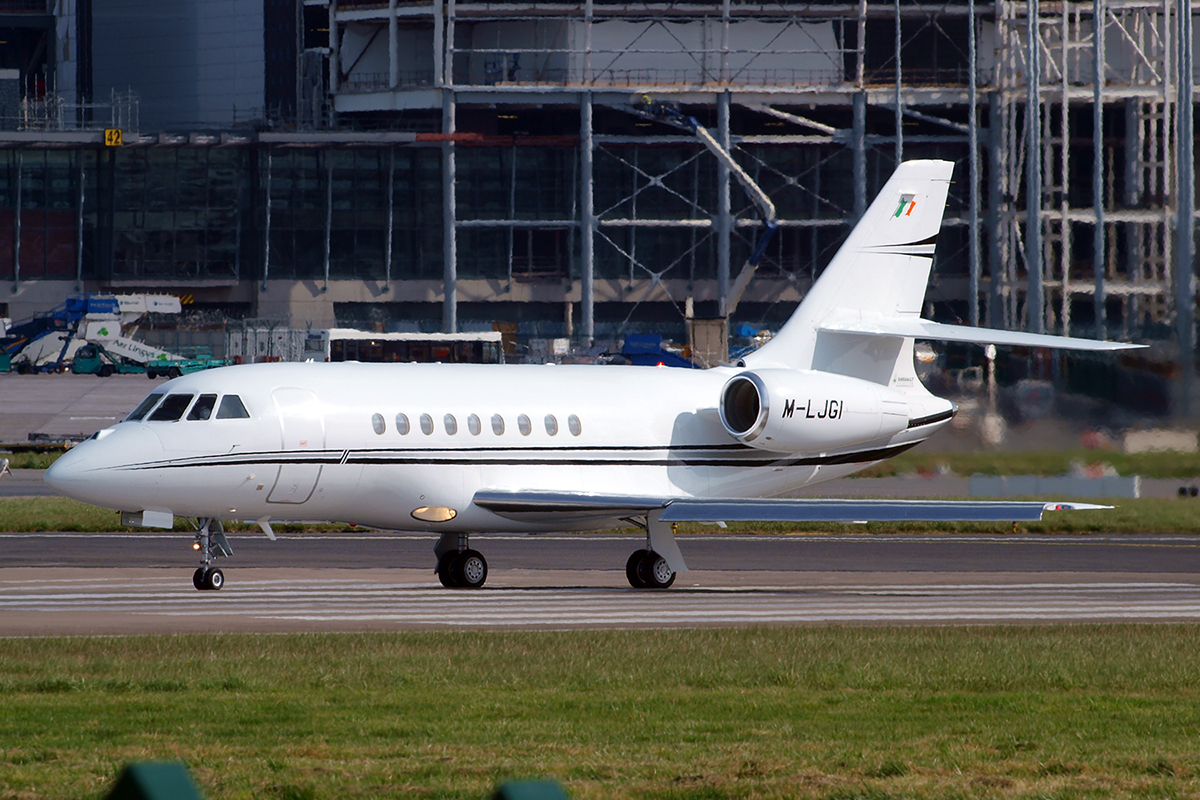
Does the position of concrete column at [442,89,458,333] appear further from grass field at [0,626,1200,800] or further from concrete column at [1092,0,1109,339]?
grass field at [0,626,1200,800]

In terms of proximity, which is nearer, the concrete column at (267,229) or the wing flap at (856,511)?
the wing flap at (856,511)

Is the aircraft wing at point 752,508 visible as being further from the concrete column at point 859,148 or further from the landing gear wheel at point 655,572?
the concrete column at point 859,148

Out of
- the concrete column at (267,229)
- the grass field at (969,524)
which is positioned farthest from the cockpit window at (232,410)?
the concrete column at (267,229)

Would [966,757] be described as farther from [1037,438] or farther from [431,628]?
[1037,438]

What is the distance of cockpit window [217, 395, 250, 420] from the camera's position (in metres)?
24.2

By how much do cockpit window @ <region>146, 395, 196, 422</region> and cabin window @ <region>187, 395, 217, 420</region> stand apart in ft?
0.40

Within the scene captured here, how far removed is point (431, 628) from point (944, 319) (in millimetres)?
85054

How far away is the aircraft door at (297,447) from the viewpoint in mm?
24391

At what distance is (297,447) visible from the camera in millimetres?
24453

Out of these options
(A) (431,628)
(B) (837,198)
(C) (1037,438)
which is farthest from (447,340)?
(A) (431,628)

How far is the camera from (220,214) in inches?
4186

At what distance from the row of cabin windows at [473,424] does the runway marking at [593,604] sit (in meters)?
2.45

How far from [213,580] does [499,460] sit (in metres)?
4.82

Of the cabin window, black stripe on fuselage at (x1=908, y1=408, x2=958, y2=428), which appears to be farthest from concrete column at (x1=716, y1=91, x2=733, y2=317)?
the cabin window
